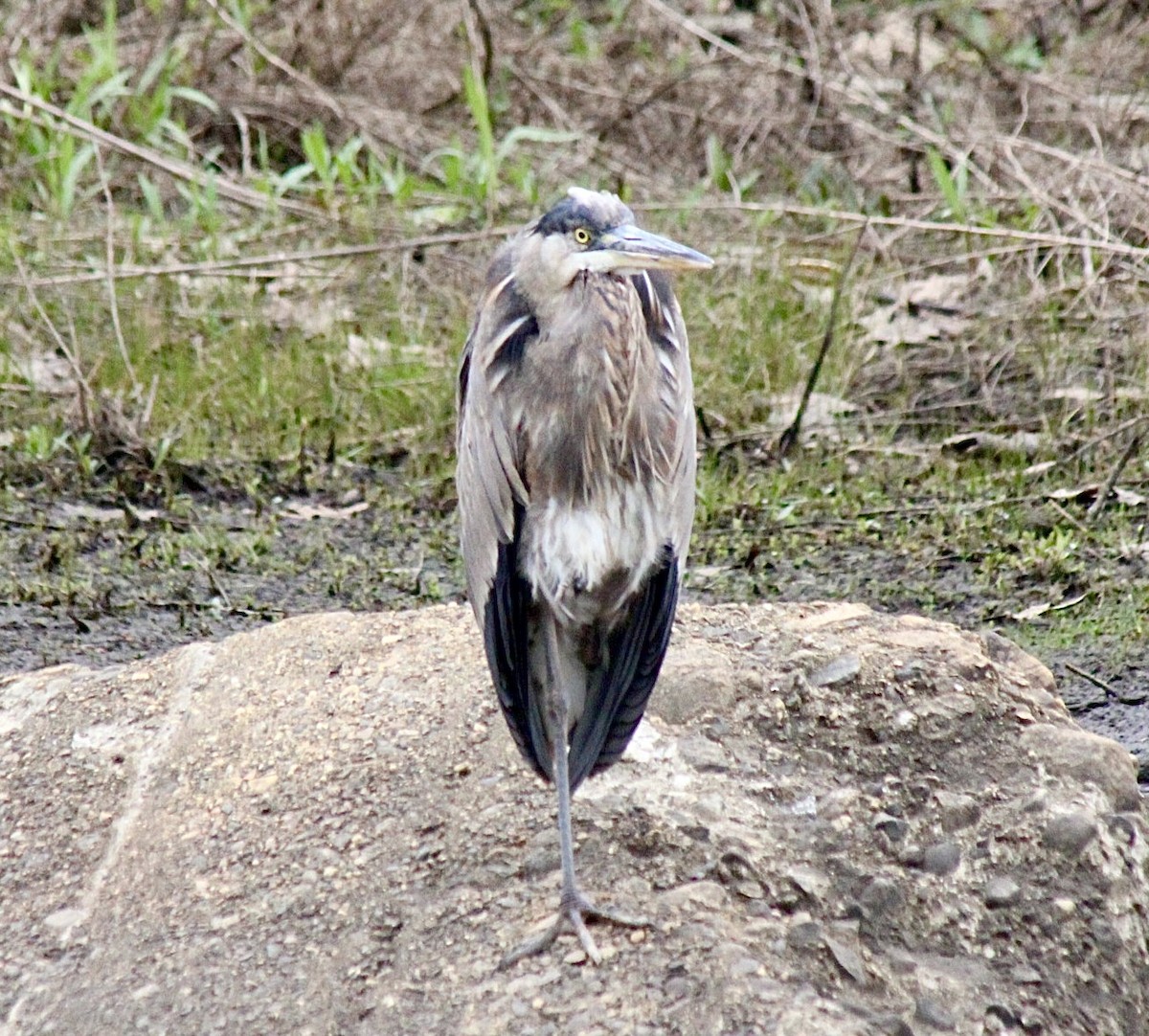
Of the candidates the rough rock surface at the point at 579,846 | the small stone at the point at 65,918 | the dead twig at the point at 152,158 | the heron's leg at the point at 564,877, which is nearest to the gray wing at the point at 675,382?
the heron's leg at the point at 564,877

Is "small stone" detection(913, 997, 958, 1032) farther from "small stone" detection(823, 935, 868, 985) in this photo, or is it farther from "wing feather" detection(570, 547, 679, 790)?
"wing feather" detection(570, 547, 679, 790)

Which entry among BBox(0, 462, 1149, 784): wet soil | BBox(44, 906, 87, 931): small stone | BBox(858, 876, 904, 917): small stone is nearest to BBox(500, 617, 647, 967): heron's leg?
BBox(858, 876, 904, 917): small stone

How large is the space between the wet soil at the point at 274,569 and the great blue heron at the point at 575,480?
5.51 feet

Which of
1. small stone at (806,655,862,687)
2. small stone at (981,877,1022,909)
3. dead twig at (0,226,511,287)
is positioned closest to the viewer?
small stone at (981,877,1022,909)

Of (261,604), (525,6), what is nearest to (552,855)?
(261,604)

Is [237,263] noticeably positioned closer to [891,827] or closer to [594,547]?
[594,547]

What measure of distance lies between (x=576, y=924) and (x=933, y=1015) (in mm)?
668

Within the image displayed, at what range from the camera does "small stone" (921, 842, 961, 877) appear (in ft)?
11.6

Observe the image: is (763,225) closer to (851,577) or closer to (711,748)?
(851,577)

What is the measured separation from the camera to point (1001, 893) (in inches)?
138

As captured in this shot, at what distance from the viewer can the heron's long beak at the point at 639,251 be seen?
3.26 meters

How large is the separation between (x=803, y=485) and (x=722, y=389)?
67cm

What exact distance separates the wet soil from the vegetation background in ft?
0.05

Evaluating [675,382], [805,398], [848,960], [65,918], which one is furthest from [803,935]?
[805,398]
